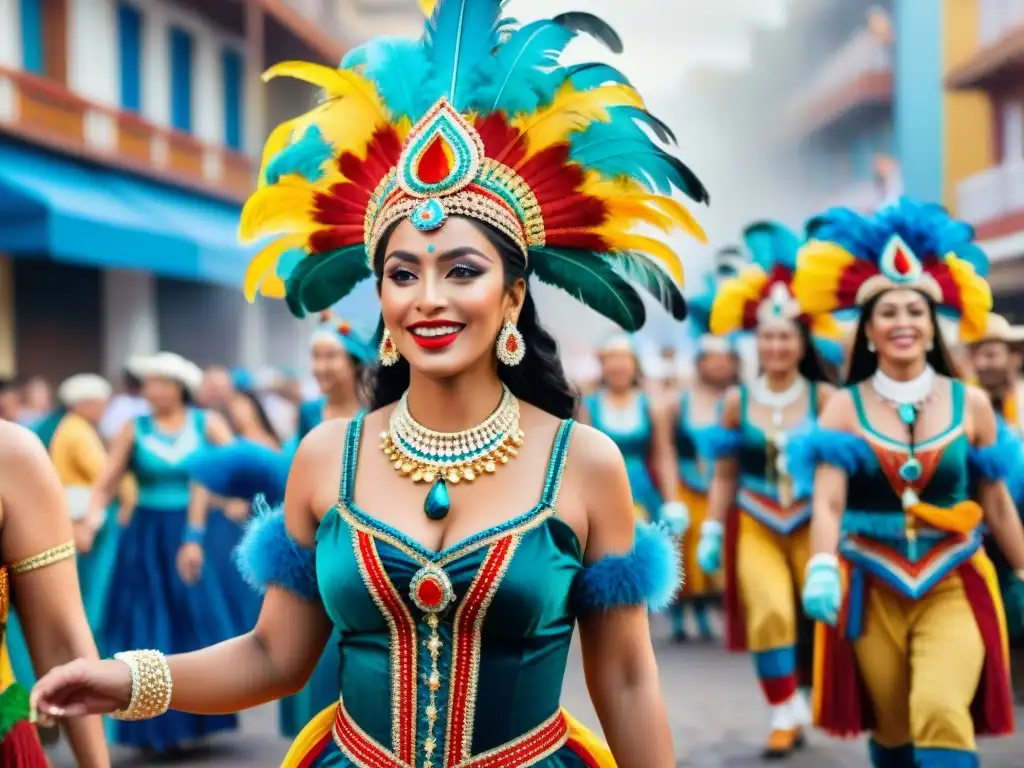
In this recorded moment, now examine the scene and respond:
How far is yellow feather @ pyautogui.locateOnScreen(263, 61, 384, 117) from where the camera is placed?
10.9 feet

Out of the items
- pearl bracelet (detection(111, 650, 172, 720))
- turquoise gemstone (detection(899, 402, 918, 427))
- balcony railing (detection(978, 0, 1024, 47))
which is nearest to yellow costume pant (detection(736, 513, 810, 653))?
turquoise gemstone (detection(899, 402, 918, 427))

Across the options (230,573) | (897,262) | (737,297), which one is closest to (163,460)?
(230,573)

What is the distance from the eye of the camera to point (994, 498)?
575 centimetres

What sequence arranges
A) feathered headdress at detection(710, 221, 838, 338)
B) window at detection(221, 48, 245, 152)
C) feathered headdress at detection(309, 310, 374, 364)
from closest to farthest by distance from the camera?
feathered headdress at detection(309, 310, 374, 364) → feathered headdress at detection(710, 221, 838, 338) → window at detection(221, 48, 245, 152)

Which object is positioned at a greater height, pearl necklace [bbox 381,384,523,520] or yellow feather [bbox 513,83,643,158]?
yellow feather [bbox 513,83,643,158]

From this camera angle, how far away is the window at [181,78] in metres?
22.2

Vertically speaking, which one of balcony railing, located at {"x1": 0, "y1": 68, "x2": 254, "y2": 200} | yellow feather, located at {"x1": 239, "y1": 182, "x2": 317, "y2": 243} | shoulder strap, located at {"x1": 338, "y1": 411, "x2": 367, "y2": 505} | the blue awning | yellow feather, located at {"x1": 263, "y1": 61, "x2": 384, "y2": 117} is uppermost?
balcony railing, located at {"x1": 0, "y1": 68, "x2": 254, "y2": 200}

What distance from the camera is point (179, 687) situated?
305 cm

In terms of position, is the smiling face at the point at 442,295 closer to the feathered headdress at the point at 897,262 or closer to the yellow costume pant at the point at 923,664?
the yellow costume pant at the point at 923,664

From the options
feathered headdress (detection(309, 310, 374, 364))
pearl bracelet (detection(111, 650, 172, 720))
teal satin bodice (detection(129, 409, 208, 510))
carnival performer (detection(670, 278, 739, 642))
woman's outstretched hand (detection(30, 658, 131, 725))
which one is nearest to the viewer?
woman's outstretched hand (detection(30, 658, 131, 725))

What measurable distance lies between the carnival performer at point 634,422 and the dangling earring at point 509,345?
25.7 ft

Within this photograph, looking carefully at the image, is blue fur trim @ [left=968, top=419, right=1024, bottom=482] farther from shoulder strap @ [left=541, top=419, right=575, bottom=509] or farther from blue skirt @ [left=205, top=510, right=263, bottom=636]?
blue skirt @ [left=205, top=510, right=263, bottom=636]

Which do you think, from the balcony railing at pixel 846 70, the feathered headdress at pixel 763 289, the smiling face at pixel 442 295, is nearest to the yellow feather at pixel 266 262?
the smiling face at pixel 442 295

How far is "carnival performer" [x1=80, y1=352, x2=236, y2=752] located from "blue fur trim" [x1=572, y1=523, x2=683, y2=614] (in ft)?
17.4
